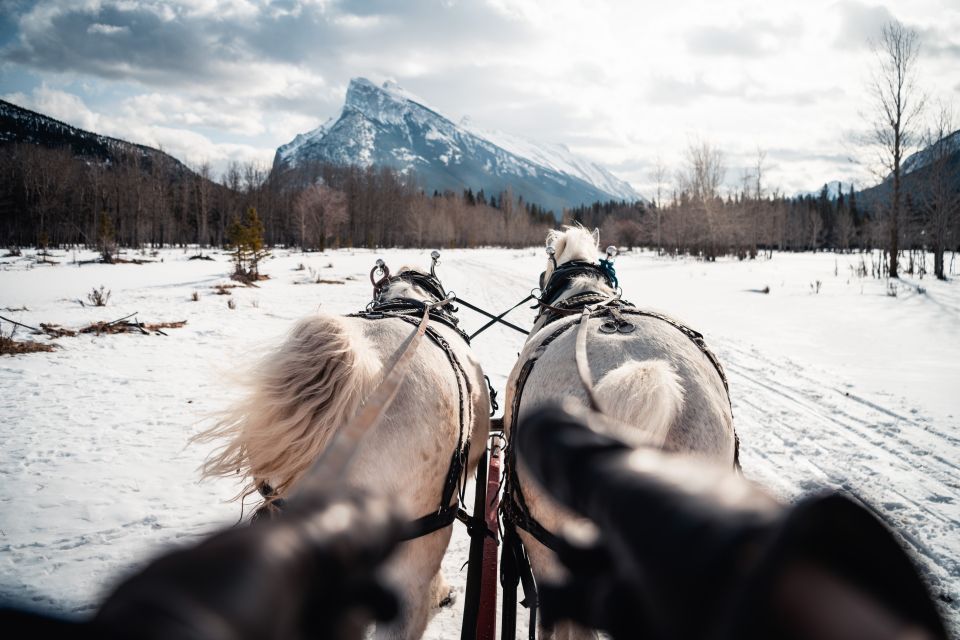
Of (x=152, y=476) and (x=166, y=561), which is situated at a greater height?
(x=166, y=561)

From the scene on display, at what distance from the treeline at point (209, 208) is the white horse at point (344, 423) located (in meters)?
36.2

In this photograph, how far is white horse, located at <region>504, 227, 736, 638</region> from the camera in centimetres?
165

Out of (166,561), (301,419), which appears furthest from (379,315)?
(166,561)

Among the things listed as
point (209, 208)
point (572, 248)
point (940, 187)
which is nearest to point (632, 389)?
point (572, 248)

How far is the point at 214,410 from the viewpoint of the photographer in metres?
4.54

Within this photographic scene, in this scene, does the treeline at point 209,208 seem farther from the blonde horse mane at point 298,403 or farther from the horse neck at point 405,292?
the blonde horse mane at point 298,403

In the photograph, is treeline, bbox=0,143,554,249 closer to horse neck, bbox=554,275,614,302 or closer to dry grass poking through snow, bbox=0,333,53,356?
dry grass poking through snow, bbox=0,333,53,356

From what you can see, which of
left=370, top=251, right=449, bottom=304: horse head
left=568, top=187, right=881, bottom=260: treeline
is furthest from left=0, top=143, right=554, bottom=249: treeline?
left=370, top=251, right=449, bottom=304: horse head

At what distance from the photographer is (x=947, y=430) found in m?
4.86

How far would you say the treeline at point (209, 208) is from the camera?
4684cm

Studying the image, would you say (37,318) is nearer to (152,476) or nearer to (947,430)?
(152,476)

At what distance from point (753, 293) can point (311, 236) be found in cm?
5562

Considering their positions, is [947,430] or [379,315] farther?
[947,430]

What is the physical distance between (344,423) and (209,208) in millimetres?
70301
